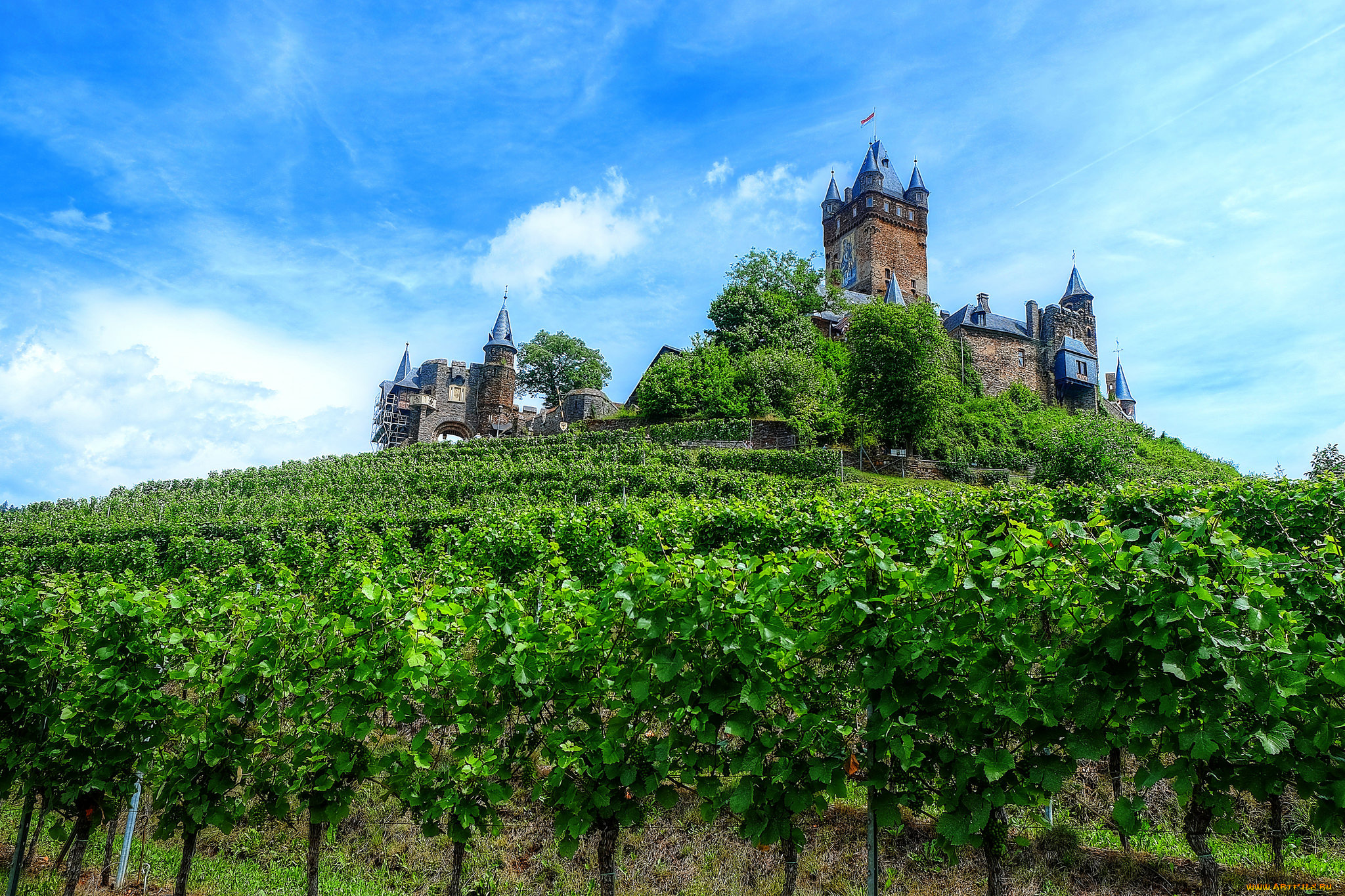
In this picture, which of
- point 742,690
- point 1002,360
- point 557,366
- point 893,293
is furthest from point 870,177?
point 742,690

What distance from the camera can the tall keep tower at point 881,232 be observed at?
54.1 metres

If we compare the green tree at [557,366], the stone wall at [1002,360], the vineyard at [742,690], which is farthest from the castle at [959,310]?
the vineyard at [742,690]

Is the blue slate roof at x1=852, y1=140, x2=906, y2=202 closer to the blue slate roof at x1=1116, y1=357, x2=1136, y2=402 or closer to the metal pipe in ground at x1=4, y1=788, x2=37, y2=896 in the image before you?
the blue slate roof at x1=1116, y1=357, x2=1136, y2=402

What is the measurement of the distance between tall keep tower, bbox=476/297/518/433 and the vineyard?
1709 inches

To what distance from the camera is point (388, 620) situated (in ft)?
14.9

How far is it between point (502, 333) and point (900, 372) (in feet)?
98.1

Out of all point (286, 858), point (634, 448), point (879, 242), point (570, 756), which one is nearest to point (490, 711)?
point (570, 756)

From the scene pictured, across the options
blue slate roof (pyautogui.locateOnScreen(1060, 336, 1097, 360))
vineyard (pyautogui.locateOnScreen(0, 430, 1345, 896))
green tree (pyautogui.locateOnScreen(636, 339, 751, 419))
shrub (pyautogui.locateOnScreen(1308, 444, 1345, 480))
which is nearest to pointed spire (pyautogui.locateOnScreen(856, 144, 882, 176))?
blue slate roof (pyautogui.locateOnScreen(1060, 336, 1097, 360))

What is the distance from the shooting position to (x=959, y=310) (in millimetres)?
47062

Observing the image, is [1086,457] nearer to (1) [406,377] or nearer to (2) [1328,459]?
(2) [1328,459]

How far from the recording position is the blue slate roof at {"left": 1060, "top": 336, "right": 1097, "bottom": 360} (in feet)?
154

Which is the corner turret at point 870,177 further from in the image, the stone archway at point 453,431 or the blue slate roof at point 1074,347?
the stone archway at point 453,431

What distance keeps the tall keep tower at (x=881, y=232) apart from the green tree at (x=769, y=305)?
6.71 meters

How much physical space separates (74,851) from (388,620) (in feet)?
11.3
